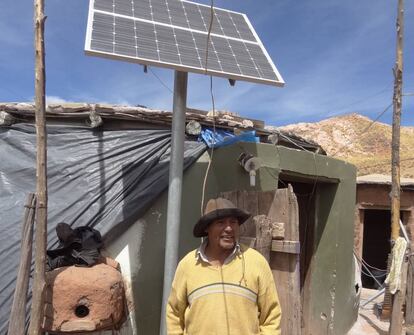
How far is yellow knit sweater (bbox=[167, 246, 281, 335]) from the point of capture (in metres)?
2.84

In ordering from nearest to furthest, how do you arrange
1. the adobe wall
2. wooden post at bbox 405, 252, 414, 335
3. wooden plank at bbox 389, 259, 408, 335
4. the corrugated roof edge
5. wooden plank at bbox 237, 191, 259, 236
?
1. wooden plank at bbox 237, 191, 259, 236
2. wooden plank at bbox 389, 259, 408, 335
3. wooden post at bbox 405, 252, 414, 335
4. the corrugated roof edge
5. the adobe wall

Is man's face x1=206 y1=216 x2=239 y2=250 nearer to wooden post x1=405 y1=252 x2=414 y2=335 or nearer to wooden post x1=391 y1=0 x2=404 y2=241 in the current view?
wooden post x1=391 y1=0 x2=404 y2=241

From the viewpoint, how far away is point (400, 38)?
762cm

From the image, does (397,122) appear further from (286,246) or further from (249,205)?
(286,246)

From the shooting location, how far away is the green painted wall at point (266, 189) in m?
4.95

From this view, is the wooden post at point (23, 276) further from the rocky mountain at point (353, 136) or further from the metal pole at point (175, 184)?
the rocky mountain at point (353, 136)

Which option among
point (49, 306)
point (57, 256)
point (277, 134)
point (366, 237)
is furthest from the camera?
point (366, 237)

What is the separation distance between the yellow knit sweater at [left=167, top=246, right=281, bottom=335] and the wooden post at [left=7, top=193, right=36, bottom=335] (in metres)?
1.38

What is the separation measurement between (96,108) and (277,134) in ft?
8.69

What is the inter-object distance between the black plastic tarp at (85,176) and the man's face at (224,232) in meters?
1.93

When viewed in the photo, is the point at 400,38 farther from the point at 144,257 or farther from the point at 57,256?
the point at 57,256

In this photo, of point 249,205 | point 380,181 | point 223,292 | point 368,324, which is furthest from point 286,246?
point 380,181

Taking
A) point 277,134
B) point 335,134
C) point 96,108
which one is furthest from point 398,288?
point 335,134

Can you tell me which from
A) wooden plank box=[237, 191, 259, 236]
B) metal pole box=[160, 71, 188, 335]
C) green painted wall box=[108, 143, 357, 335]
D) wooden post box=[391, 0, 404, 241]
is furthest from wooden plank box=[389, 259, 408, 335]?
metal pole box=[160, 71, 188, 335]
